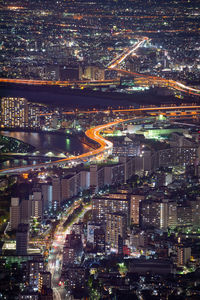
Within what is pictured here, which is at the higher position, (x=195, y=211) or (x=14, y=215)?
(x=14, y=215)

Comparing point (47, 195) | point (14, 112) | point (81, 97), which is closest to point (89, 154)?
point (47, 195)

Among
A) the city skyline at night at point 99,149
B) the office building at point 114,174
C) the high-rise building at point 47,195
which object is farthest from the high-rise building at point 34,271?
the office building at point 114,174

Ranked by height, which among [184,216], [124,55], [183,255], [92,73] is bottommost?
[183,255]

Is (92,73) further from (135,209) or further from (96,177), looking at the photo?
(135,209)

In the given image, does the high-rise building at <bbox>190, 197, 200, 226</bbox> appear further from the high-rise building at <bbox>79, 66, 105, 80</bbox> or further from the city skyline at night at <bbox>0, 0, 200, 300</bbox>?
the high-rise building at <bbox>79, 66, 105, 80</bbox>

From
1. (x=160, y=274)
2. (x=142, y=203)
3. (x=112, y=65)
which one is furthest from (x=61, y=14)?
(x=160, y=274)

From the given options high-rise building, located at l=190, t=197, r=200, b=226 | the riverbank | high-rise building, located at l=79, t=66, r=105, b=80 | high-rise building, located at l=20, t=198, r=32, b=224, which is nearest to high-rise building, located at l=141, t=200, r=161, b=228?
high-rise building, located at l=190, t=197, r=200, b=226

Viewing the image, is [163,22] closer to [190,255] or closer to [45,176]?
[45,176]

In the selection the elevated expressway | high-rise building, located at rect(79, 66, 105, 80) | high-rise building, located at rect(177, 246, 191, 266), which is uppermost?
A: high-rise building, located at rect(79, 66, 105, 80)
